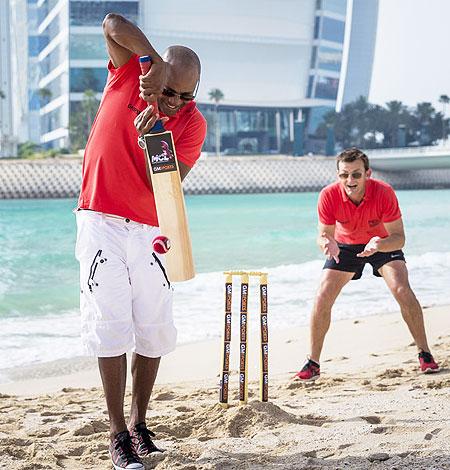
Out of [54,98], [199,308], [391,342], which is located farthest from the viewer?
[54,98]

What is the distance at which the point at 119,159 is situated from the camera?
3.63 meters

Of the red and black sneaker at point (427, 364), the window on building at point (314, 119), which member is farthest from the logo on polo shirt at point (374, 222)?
the window on building at point (314, 119)

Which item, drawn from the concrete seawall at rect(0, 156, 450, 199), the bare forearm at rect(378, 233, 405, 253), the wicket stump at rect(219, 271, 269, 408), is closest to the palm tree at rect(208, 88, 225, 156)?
the concrete seawall at rect(0, 156, 450, 199)

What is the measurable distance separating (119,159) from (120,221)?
0.25 metres

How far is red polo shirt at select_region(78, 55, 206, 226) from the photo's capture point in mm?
3631

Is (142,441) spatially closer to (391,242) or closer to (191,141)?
(191,141)

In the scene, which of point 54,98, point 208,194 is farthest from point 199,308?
point 54,98

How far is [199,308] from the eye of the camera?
10.6 m

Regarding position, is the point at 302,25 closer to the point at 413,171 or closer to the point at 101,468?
the point at 413,171

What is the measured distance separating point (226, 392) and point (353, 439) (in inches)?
37.2

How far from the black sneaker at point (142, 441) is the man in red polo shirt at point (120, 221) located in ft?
0.35

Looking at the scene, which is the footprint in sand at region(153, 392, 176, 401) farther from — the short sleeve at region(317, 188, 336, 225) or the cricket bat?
the cricket bat

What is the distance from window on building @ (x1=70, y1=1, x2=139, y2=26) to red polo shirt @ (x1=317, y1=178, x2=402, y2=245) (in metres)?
99.0

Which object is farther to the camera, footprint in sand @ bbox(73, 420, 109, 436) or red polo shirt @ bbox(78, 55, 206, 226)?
footprint in sand @ bbox(73, 420, 109, 436)
